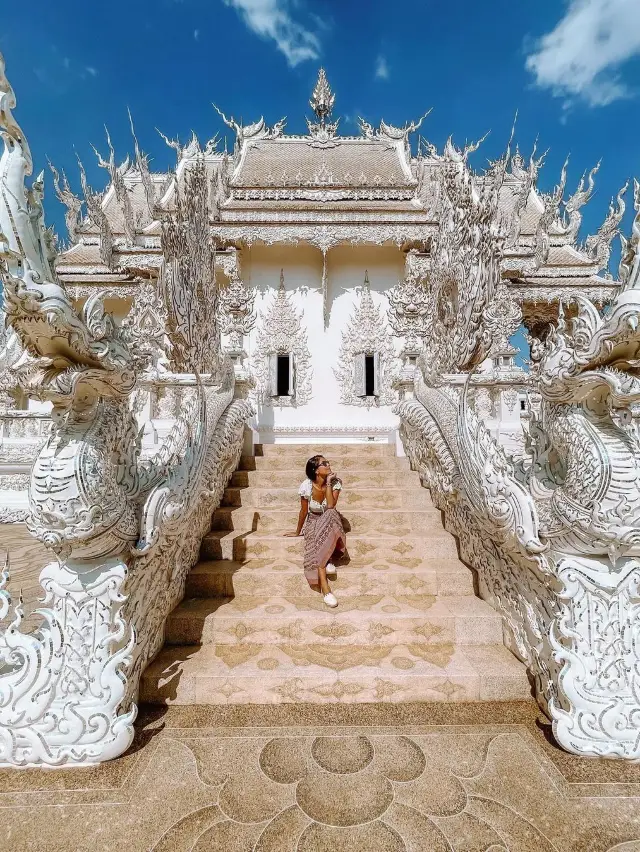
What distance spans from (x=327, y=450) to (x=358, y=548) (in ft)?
5.02

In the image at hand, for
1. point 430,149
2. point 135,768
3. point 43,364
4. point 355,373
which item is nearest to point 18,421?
point 355,373

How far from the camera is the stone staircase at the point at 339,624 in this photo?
225cm

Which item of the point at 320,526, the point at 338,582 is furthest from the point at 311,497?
the point at 338,582

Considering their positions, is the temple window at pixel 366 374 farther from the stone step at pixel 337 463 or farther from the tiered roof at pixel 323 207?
the stone step at pixel 337 463

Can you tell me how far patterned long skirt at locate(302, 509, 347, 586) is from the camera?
2879 millimetres

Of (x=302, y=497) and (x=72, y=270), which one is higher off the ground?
(x=72, y=270)

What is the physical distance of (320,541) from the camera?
2.95 meters

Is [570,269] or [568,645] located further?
[570,269]

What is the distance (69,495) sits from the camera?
6.09 ft

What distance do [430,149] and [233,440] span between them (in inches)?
372

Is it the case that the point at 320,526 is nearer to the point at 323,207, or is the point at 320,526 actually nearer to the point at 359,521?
the point at 359,521

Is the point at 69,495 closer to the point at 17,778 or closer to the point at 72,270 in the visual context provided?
the point at 17,778

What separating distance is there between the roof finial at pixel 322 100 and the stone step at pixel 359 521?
1208 centimetres

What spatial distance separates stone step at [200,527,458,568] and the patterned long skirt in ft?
0.77
